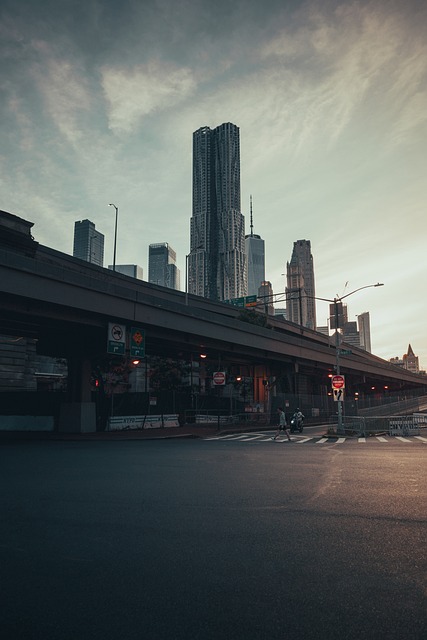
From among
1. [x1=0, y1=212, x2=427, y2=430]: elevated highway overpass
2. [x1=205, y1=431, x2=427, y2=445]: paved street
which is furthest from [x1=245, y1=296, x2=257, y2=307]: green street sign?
[x1=205, y1=431, x2=427, y2=445]: paved street

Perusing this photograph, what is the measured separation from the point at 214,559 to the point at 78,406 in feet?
92.6

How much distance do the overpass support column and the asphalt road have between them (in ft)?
69.7

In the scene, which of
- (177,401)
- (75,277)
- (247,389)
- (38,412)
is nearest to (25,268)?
(75,277)

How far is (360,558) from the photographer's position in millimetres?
5191

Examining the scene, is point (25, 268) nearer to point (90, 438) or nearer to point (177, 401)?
point (90, 438)

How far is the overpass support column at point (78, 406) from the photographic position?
3161 centimetres

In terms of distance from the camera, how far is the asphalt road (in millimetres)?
3689

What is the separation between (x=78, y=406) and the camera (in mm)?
31719

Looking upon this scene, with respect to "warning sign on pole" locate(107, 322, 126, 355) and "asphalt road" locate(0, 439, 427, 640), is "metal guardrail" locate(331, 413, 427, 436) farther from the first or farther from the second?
"asphalt road" locate(0, 439, 427, 640)

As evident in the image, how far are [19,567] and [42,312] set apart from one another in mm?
22863

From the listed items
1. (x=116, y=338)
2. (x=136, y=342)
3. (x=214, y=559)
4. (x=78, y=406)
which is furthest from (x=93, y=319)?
(x=214, y=559)

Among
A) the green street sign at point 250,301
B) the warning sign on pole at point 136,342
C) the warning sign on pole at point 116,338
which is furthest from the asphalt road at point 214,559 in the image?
the green street sign at point 250,301

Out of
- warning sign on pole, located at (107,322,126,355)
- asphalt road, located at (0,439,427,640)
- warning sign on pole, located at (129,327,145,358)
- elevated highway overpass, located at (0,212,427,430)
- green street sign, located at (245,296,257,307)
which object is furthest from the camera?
green street sign, located at (245,296,257,307)

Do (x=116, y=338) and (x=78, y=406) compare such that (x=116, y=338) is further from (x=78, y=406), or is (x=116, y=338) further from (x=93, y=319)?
(x=78, y=406)
